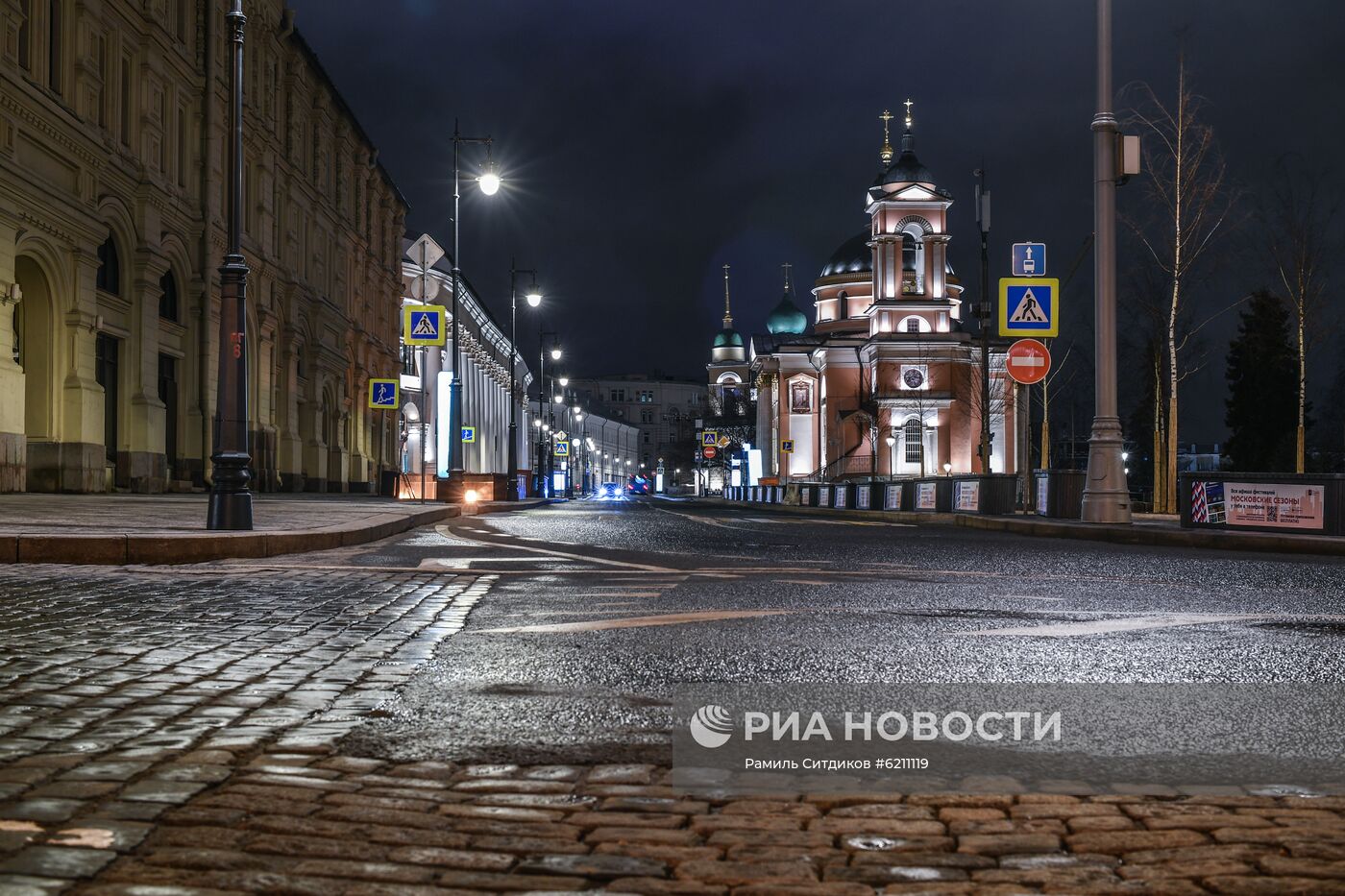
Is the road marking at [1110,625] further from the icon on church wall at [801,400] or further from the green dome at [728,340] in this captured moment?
the green dome at [728,340]

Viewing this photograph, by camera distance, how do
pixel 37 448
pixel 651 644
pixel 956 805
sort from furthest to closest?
pixel 37 448, pixel 651 644, pixel 956 805

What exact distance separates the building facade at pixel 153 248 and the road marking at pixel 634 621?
1099cm

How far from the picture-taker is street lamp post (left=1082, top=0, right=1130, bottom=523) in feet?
66.4

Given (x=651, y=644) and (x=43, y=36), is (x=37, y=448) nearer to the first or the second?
(x=43, y=36)

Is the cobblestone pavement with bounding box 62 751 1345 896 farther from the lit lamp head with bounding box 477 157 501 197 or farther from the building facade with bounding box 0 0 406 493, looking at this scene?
the lit lamp head with bounding box 477 157 501 197

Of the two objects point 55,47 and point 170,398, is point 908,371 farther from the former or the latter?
point 55,47

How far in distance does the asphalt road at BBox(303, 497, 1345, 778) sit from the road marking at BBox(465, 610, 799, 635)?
0.03m

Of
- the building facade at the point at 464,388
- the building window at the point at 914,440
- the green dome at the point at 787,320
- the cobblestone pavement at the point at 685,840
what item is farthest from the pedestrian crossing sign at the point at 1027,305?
the green dome at the point at 787,320

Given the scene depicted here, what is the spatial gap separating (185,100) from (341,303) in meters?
20.3

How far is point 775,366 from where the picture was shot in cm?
9550

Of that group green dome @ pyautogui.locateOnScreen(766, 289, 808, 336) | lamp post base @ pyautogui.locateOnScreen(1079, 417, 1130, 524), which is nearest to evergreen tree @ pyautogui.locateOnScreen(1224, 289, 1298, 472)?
lamp post base @ pyautogui.locateOnScreen(1079, 417, 1130, 524)

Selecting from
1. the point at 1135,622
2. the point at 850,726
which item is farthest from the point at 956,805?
the point at 1135,622

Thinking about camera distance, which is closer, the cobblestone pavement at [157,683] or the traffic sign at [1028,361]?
the cobblestone pavement at [157,683]

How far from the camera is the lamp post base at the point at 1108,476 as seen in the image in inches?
799
